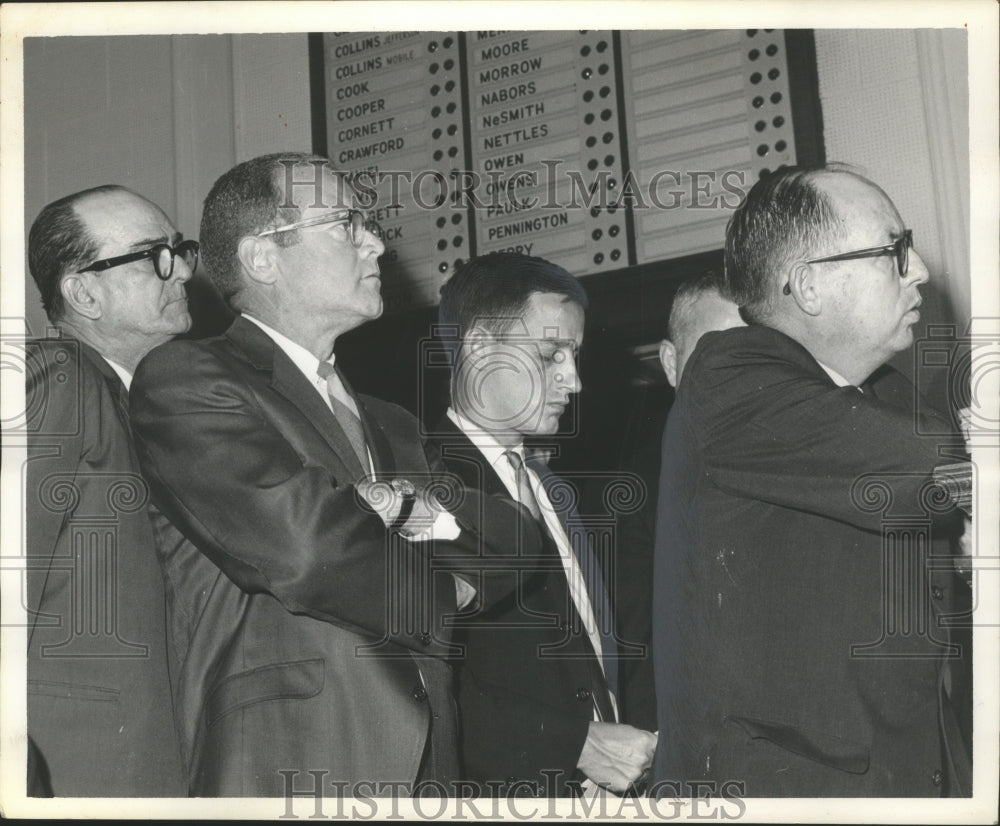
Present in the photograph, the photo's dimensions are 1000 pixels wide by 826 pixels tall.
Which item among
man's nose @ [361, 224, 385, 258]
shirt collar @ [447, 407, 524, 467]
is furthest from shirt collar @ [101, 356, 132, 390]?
shirt collar @ [447, 407, 524, 467]

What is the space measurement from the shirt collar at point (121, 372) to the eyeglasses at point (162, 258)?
0.18m

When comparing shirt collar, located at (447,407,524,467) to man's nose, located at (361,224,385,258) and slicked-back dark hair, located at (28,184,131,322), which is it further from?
slicked-back dark hair, located at (28,184,131,322)

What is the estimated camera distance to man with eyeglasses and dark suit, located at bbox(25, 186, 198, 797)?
2.64 metres

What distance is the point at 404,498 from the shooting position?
8.58ft

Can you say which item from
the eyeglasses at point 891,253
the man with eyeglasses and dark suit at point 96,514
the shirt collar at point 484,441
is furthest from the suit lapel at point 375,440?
the eyeglasses at point 891,253

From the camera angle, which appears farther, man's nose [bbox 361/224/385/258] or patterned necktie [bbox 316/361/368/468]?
man's nose [bbox 361/224/385/258]

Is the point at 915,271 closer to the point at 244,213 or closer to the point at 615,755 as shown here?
the point at 615,755

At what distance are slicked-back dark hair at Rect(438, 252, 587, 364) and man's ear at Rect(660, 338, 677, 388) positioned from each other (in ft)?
0.58

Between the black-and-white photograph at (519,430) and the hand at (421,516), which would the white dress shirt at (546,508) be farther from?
the hand at (421,516)

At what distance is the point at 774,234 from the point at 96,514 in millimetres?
1299

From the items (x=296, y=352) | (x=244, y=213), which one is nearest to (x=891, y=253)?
(x=296, y=352)

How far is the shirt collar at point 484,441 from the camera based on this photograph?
2.72 m

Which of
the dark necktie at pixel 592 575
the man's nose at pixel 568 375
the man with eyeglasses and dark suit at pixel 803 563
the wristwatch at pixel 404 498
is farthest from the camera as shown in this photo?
the man's nose at pixel 568 375

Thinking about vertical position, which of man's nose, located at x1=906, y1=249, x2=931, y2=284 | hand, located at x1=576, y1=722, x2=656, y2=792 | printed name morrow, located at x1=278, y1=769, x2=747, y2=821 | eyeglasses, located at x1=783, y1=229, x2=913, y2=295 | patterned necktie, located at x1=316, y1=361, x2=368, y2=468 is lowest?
printed name morrow, located at x1=278, y1=769, x2=747, y2=821
